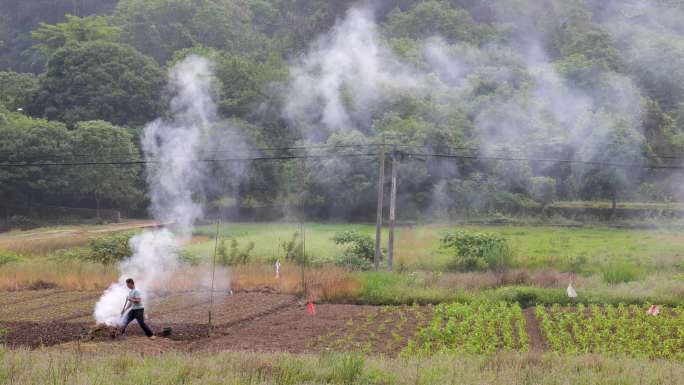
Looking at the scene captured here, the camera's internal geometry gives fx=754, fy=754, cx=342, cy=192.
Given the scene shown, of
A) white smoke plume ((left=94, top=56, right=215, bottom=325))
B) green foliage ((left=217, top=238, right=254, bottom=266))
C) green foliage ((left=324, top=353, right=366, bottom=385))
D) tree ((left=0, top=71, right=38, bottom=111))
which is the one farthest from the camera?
tree ((left=0, top=71, right=38, bottom=111))

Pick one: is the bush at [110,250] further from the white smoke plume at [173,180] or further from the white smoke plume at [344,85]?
the white smoke plume at [344,85]

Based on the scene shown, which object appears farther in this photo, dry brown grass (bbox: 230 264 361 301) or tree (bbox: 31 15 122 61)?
tree (bbox: 31 15 122 61)

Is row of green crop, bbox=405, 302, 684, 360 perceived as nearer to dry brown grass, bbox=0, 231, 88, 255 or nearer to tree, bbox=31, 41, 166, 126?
dry brown grass, bbox=0, 231, 88, 255

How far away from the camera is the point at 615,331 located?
19.0 m

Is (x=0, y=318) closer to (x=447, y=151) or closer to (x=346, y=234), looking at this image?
(x=346, y=234)

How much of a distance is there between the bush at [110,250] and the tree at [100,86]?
22.3 m

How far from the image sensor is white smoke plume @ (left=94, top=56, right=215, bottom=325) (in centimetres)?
2653

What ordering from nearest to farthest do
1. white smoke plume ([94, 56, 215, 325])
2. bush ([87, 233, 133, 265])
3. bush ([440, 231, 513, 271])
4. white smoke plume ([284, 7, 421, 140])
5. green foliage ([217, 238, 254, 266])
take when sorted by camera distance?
1. white smoke plume ([94, 56, 215, 325])
2. bush ([440, 231, 513, 271])
3. green foliage ([217, 238, 254, 266])
4. bush ([87, 233, 133, 265])
5. white smoke plume ([284, 7, 421, 140])

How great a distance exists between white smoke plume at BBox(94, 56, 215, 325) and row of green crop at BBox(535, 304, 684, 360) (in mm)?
10998

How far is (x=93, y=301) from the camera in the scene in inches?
931

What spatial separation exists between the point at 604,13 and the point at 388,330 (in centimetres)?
7943

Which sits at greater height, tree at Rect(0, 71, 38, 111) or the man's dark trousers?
tree at Rect(0, 71, 38, 111)

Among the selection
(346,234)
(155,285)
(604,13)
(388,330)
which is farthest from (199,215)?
(604,13)

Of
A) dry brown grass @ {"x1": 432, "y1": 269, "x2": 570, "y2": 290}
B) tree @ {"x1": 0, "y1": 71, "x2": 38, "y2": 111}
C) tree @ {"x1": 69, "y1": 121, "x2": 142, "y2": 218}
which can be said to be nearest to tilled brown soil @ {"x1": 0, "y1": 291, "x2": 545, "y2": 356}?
dry brown grass @ {"x1": 432, "y1": 269, "x2": 570, "y2": 290}
